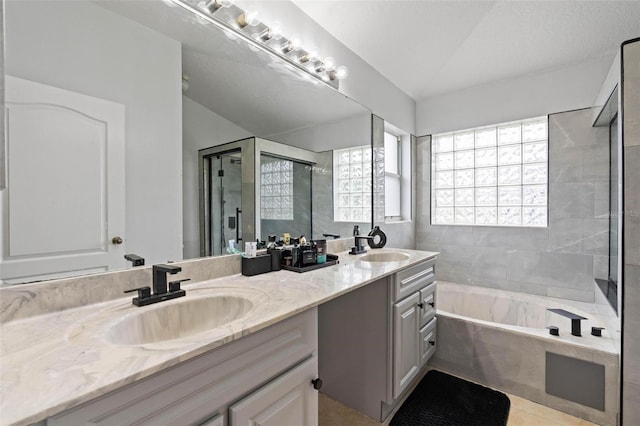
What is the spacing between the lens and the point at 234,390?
801 millimetres

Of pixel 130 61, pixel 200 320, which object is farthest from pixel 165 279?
pixel 130 61

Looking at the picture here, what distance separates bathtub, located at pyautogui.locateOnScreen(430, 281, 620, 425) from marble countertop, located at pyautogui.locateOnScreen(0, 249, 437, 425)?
56.0 inches

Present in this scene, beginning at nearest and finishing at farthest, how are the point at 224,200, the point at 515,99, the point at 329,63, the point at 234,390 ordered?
the point at 234,390 < the point at 224,200 < the point at 329,63 < the point at 515,99

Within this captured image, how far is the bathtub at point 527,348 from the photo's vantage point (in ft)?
5.34

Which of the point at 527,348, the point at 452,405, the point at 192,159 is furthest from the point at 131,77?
the point at 527,348

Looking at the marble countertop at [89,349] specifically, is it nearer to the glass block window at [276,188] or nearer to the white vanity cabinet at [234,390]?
the white vanity cabinet at [234,390]

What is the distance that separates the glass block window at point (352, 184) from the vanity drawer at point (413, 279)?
0.67 meters

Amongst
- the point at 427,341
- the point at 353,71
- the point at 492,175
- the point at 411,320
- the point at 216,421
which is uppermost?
the point at 353,71

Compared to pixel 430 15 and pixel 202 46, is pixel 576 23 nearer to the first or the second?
pixel 430 15

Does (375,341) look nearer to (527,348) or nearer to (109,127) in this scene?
(527,348)

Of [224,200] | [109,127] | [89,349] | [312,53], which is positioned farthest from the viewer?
[312,53]

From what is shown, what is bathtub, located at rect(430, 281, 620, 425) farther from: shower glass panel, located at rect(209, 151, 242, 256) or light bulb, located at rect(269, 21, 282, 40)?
light bulb, located at rect(269, 21, 282, 40)

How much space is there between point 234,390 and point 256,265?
0.67 metres

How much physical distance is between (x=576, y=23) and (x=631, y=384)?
7.35ft
